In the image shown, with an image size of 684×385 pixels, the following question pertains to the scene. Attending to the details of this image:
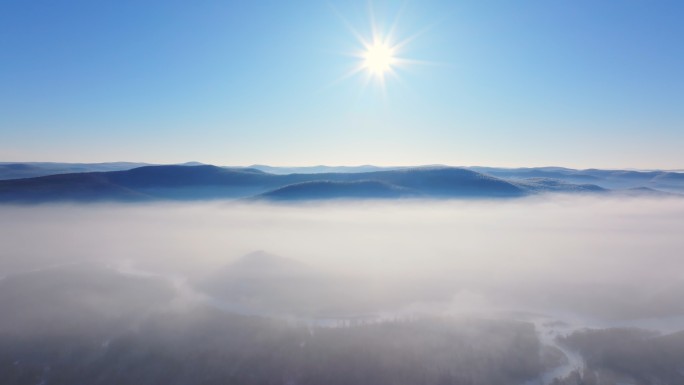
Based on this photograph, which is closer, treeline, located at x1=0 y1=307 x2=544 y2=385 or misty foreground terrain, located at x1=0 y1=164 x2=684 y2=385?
treeline, located at x1=0 y1=307 x2=544 y2=385

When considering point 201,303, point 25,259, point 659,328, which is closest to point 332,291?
point 201,303

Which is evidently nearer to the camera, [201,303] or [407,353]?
[407,353]

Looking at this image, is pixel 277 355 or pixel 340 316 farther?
pixel 340 316

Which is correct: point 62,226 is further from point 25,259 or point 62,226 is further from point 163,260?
point 163,260

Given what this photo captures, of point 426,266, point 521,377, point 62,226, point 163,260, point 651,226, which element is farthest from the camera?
point 651,226

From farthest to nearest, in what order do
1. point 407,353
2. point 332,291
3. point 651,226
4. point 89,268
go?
point 651,226, point 89,268, point 332,291, point 407,353

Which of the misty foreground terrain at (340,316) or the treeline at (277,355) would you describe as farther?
the misty foreground terrain at (340,316)

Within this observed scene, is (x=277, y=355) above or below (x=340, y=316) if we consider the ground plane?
above

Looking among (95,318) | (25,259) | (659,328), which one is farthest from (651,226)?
(25,259)

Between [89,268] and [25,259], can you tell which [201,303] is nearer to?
[89,268]
